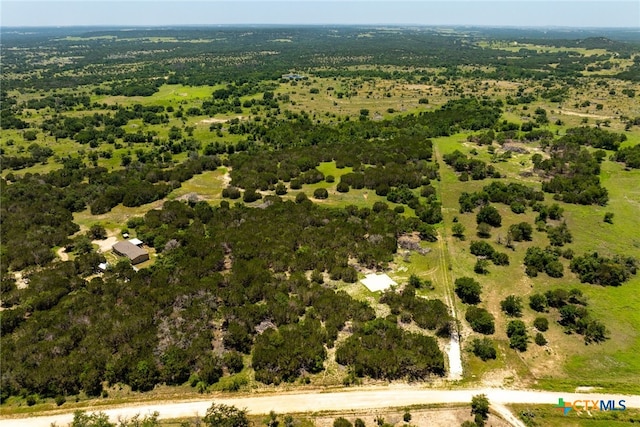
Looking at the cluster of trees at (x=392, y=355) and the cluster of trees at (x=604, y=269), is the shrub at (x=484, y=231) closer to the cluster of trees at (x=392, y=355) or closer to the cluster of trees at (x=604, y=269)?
the cluster of trees at (x=604, y=269)

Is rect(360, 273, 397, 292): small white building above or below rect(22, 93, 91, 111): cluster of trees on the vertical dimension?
below

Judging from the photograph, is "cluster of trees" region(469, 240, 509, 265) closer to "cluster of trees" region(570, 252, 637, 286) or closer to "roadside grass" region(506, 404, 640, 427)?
"cluster of trees" region(570, 252, 637, 286)

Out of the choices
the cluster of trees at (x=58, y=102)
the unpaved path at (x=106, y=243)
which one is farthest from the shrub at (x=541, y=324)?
the cluster of trees at (x=58, y=102)

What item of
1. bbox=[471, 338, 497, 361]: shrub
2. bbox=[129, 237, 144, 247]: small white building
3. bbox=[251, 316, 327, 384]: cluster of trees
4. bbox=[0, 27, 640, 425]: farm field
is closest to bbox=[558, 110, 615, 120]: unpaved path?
bbox=[0, 27, 640, 425]: farm field

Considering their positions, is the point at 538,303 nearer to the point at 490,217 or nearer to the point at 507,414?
the point at 507,414

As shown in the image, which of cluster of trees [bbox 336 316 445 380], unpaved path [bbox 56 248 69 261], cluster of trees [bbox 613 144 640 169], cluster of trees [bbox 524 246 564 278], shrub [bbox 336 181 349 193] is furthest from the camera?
cluster of trees [bbox 613 144 640 169]

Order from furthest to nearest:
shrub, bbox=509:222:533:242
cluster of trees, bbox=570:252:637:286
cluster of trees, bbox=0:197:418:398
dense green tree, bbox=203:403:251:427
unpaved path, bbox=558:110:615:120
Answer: unpaved path, bbox=558:110:615:120 < shrub, bbox=509:222:533:242 < cluster of trees, bbox=570:252:637:286 < cluster of trees, bbox=0:197:418:398 < dense green tree, bbox=203:403:251:427

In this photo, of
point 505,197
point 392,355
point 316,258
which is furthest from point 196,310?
point 505,197

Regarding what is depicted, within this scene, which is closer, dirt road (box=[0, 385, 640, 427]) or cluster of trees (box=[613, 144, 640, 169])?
dirt road (box=[0, 385, 640, 427])
